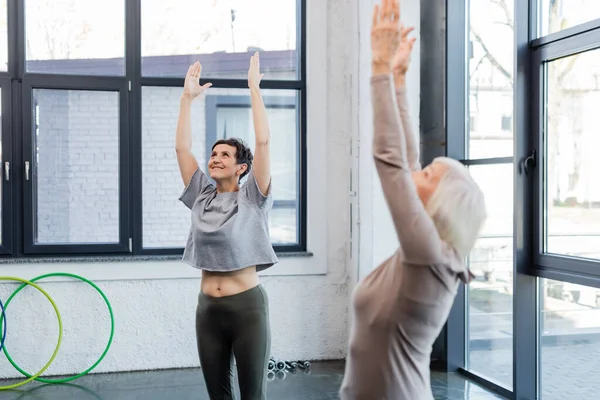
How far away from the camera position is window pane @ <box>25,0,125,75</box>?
4680mm

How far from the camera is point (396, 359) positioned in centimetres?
157

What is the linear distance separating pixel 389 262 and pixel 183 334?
3.43 metres

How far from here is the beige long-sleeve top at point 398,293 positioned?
143 centimetres

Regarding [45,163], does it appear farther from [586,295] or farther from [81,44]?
[586,295]

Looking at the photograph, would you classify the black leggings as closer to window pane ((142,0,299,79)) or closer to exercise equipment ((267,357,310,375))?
exercise equipment ((267,357,310,375))

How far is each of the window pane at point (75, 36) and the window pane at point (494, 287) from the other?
256 centimetres

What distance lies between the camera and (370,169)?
474cm

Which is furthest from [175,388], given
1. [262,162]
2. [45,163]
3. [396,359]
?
[396,359]

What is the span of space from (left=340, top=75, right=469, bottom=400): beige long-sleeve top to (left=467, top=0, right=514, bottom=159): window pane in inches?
111

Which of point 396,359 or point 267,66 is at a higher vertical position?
point 267,66

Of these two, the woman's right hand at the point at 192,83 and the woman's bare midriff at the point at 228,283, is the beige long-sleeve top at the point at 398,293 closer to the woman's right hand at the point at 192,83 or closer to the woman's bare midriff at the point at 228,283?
the woman's bare midriff at the point at 228,283

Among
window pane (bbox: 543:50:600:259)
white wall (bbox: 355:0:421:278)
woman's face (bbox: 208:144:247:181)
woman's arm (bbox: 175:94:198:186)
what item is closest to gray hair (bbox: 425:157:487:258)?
woman's face (bbox: 208:144:247:181)

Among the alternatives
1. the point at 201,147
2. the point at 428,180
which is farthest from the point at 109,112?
the point at 428,180

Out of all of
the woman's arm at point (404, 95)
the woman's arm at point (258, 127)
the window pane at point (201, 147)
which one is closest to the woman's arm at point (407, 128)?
the woman's arm at point (404, 95)
